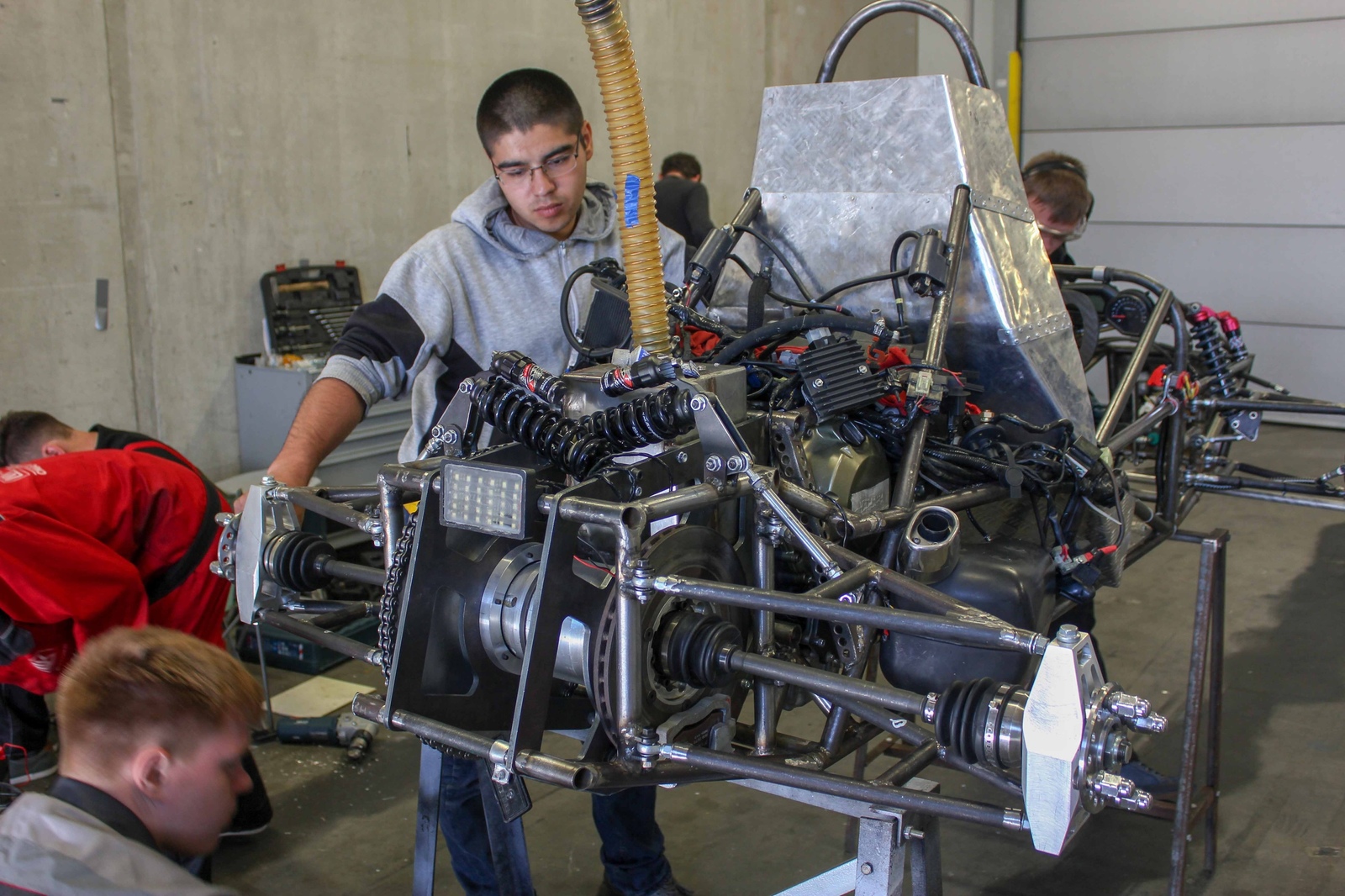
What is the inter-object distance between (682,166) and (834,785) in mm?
5591

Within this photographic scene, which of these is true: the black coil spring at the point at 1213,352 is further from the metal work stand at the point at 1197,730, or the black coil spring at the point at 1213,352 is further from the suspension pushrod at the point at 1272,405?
the metal work stand at the point at 1197,730

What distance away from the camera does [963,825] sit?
3023mm

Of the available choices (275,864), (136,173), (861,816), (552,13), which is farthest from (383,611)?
(552,13)

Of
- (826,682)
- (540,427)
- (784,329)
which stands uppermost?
(784,329)

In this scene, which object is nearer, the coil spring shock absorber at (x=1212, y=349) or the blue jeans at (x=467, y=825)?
the blue jeans at (x=467, y=825)

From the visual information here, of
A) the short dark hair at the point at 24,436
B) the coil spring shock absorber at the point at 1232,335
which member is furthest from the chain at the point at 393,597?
the coil spring shock absorber at the point at 1232,335

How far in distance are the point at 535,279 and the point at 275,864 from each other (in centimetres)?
169

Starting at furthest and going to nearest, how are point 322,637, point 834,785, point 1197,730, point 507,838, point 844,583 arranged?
point 1197,730 < point 507,838 < point 322,637 < point 844,583 < point 834,785

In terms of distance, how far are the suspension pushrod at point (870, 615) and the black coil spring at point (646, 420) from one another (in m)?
0.26

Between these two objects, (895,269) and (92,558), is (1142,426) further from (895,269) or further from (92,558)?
(92,558)

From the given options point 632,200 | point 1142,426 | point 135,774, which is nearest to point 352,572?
point 135,774

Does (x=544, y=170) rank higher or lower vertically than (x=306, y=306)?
higher

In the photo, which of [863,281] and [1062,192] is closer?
[863,281]

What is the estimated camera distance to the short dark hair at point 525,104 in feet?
7.57
